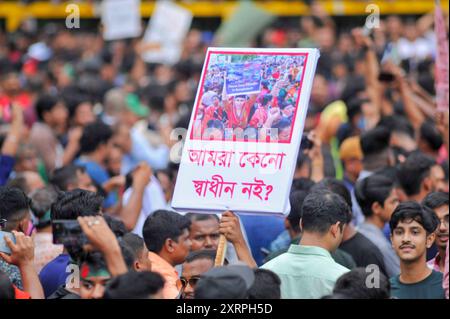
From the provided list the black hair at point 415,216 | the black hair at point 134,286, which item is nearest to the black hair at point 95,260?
the black hair at point 134,286

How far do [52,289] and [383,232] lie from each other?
2.33 metres

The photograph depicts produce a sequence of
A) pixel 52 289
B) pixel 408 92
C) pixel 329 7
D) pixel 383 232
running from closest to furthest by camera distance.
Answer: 1. pixel 52 289
2. pixel 383 232
3. pixel 408 92
4. pixel 329 7

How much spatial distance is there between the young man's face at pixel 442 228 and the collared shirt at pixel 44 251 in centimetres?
224

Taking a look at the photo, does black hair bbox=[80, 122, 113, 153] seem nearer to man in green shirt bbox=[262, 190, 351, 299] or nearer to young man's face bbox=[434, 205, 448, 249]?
young man's face bbox=[434, 205, 448, 249]

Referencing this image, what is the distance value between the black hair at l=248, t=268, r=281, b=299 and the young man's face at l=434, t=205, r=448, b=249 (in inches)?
65.5

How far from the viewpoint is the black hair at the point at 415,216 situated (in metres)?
5.82

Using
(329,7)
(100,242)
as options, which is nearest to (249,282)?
(100,242)

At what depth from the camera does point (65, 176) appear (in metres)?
7.88

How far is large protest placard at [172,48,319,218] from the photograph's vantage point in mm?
5195

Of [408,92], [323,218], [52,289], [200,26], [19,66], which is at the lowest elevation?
[52,289]

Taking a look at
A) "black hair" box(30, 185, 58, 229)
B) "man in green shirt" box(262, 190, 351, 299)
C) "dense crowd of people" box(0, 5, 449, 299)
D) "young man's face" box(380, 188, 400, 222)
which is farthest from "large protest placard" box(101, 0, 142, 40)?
"man in green shirt" box(262, 190, 351, 299)

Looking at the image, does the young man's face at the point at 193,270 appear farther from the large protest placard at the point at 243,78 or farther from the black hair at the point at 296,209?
the black hair at the point at 296,209

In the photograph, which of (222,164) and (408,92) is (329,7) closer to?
(408,92)

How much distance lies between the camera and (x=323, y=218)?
547 cm
